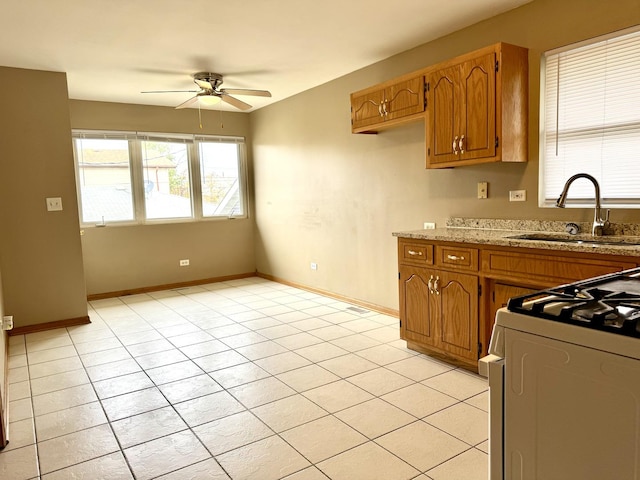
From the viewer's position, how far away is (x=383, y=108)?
3.91 metres

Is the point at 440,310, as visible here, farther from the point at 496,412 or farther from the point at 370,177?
the point at 496,412

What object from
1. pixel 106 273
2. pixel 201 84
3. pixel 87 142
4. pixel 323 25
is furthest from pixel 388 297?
pixel 87 142

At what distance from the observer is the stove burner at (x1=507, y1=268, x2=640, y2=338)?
1001mm

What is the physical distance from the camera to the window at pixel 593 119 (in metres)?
2.72

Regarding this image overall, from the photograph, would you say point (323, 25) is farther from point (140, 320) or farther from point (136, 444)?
point (140, 320)

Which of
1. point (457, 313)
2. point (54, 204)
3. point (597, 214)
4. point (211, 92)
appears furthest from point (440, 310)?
point (54, 204)

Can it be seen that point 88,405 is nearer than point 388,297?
Yes

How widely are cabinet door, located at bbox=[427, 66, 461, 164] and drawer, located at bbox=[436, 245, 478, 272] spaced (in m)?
0.69

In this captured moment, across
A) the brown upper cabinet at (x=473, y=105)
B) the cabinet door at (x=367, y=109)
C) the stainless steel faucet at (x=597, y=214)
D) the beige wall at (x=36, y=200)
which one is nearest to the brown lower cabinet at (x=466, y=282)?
the stainless steel faucet at (x=597, y=214)

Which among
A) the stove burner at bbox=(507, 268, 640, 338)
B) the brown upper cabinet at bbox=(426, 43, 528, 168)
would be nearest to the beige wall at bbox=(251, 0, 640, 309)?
the brown upper cabinet at bbox=(426, 43, 528, 168)

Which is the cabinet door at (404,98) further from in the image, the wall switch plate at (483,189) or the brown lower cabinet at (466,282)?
the brown lower cabinet at (466,282)

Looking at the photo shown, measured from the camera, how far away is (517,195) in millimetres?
3242

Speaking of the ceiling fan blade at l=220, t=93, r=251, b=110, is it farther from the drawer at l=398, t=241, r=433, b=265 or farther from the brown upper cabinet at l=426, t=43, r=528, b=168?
the drawer at l=398, t=241, r=433, b=265

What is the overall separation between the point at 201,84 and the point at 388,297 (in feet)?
9.57
